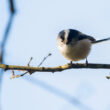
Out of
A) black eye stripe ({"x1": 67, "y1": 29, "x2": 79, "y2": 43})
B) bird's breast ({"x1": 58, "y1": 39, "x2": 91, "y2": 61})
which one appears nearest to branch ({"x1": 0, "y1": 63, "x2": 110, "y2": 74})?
bird's breast ({"x1": 58, "y1": 39, "x2": 91, "y2": 61})

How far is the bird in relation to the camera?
364cm

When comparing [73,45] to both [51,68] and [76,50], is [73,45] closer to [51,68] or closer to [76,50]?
[76,50]

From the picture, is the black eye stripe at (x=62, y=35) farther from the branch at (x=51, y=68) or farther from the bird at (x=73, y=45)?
the branch at (x=51, y=68)

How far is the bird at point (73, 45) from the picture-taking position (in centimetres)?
364

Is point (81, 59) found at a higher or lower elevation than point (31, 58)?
lower

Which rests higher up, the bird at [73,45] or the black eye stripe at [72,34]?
the black eye stripe at [72,34]

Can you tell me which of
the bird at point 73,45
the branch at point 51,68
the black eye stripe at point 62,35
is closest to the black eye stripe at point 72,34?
the bird at point 73,45

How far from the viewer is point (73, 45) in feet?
12.0

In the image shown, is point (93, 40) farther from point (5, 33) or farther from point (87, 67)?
point (5, 33)

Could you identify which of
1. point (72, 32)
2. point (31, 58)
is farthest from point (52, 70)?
point (72, 32)

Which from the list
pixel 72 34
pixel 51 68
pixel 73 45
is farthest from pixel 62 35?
pixel 51 68

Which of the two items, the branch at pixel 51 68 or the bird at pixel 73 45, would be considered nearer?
the branch at pixel 51 68

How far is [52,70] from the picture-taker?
9.11 feet

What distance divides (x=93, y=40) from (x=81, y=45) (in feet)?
1.37
